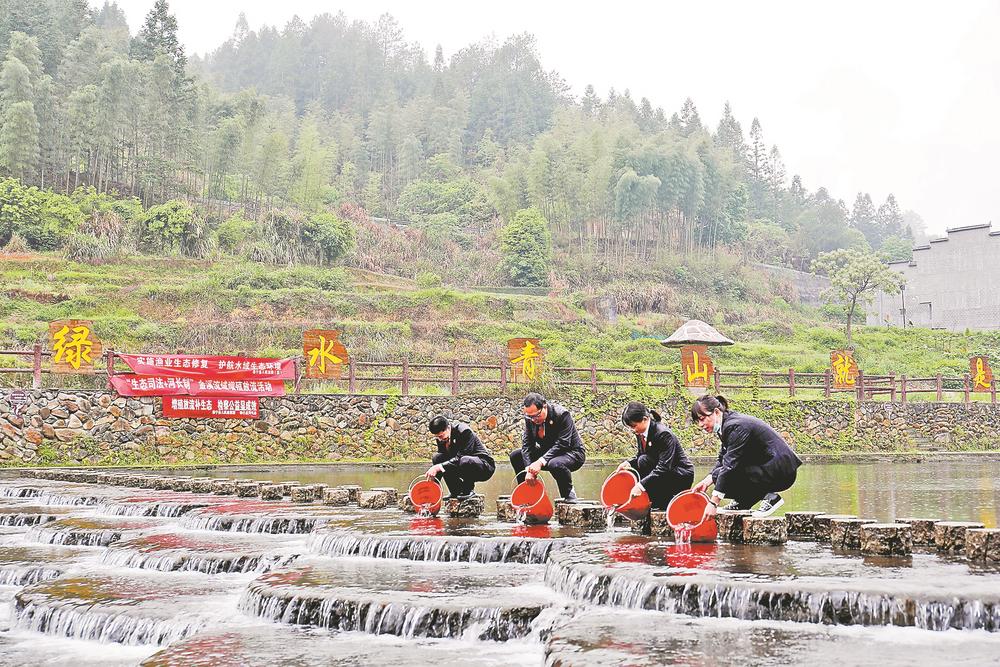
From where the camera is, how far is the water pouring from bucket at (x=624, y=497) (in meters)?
7.82

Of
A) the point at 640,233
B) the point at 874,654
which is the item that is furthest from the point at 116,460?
the point at 640,233

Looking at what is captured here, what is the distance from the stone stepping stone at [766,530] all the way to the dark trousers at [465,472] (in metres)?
2.59

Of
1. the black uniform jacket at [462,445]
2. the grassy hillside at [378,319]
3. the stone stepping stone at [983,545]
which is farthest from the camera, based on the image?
the grassy hillside at [378,319]

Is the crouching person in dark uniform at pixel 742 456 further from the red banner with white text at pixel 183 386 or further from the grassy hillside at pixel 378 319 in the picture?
the grassy hillside at pixel 378 319

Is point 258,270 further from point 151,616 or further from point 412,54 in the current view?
point 412,54

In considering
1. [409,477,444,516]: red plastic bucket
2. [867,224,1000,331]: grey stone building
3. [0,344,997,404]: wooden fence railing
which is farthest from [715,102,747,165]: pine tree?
[409,477,444,516]: red plastic bucket

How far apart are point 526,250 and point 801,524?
40870mm

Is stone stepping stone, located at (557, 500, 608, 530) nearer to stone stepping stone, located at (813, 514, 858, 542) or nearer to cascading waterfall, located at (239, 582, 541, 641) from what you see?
stone stepping stone, located at (813, 514, 858, 542)

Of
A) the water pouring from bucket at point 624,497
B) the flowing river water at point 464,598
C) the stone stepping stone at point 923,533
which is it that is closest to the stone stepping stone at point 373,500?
the flowing river water at point 464,598

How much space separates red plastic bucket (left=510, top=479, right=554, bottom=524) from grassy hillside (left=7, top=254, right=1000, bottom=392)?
1895cm

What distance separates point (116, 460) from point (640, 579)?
1476 centimetres

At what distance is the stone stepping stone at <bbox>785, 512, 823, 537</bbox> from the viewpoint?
7531 millimetres

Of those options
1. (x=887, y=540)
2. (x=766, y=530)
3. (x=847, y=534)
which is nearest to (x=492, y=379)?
(x=766, y=530)

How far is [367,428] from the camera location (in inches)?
795
